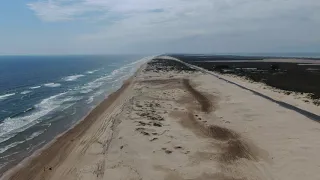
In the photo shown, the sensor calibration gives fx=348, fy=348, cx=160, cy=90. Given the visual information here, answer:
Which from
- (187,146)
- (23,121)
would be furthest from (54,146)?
(23,121)

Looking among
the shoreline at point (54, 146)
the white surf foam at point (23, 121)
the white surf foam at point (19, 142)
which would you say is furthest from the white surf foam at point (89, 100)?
the white surf foam at point (19, 142)

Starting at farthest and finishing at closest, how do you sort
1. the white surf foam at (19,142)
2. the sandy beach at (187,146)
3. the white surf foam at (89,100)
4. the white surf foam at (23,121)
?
the white surf foam at (89,100), the white surf foam at (23,121), the white surf foam at (19,142), the sandy beach at (187,146)

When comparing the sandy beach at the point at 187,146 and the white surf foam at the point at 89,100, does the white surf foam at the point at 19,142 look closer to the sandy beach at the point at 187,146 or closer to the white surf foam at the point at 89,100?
the sandy beach at the point at 187,146

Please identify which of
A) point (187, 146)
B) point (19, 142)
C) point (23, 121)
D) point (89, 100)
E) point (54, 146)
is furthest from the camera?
point (89, 100)

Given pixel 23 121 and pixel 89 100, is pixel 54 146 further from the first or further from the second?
pixel 89 100

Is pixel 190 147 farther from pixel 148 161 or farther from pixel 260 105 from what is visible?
pixel 260 105

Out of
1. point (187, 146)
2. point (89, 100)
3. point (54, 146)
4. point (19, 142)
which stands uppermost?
point (187, 146)
